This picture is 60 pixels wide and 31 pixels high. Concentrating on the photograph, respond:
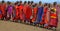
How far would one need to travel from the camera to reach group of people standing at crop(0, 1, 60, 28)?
13852 mm

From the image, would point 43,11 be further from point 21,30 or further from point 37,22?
point 21,30

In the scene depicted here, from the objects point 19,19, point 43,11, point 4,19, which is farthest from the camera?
point 4,19

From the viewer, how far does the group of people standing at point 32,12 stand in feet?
45.4

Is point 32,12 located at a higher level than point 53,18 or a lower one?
higher

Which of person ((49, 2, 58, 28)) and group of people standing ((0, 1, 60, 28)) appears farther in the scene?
group of people standing ((0, 1, 60, 28))

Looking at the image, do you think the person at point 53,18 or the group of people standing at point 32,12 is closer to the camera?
the person at point 53,18

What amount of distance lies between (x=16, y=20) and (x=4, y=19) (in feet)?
5.01

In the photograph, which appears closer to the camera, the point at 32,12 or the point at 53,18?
the point at 53,18

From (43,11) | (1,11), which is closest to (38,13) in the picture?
(43,11)

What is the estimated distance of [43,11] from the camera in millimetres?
14578

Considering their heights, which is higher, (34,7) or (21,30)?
(34,7)

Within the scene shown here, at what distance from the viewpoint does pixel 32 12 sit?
611 inches

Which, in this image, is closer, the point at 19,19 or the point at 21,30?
the point at 21,30

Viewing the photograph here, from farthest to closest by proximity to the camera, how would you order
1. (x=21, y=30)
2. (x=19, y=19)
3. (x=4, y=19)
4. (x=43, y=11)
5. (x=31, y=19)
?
1. (x=4, y=19)
2. (x=19, y=19)
3. (x=31, y=19)
4. (x=43, y=11)
5. (x=21, y=30)
